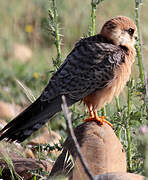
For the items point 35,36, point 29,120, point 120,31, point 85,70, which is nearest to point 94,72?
point 85,70

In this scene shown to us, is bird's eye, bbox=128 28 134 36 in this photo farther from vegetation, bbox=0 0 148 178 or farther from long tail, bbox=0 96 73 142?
vegetation, bbox=0 0 148 178

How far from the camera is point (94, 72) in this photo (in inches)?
155

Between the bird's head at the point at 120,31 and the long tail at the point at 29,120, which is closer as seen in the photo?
the long tail at the point at 29,120

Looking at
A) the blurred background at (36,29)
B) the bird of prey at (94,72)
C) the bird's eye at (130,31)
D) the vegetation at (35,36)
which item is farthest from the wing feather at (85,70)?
the blurred background at (36,29)

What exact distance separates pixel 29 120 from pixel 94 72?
0.70 meters

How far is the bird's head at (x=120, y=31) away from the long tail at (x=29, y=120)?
0.75 m

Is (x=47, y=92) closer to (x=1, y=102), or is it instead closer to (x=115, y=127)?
(x=115, y=127)

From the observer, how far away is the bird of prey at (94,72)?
3827 mm

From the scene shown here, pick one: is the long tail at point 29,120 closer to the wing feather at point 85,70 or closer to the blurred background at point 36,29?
the wing feather at point 85,70

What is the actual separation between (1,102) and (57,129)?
794 mm

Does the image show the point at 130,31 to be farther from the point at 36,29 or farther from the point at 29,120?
the point at 36,29

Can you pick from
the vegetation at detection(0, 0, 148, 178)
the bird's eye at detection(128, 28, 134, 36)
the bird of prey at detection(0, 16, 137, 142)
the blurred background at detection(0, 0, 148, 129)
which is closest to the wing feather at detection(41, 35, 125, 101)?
the bird of prey at detection(0, 16, 137, 142)

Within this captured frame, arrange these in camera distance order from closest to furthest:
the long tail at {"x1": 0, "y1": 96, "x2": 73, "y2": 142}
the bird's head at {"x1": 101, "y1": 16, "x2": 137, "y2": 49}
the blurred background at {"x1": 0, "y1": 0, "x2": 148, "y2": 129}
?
the long tail at {"x1": 0, "y1": 96, "x2": 73, "y2": 142} → the bird's head at {"x1": 101, "y1": 16, "x2": 137, "y2": 49} → the blurred background at {"x1": 0, "y1": 0, "x2": 148, "y2": 129}

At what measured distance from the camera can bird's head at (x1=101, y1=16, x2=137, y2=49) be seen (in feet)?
13.3
